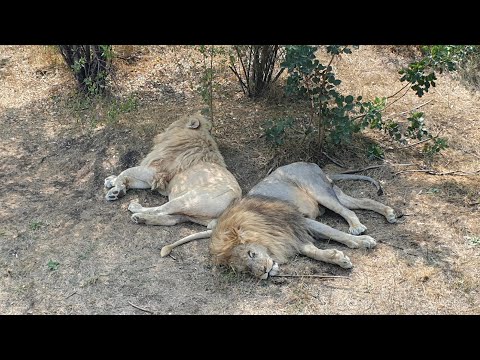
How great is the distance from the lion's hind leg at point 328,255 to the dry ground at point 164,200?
6cm

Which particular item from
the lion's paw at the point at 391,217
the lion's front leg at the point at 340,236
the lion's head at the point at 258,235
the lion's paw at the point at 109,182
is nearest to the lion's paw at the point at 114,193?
the lion's paw at the point at 109,182

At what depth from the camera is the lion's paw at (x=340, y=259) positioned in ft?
15.0

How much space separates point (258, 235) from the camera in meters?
4.75

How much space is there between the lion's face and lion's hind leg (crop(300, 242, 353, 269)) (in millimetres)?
336

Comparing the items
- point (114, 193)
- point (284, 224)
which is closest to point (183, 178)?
point (114, 193)

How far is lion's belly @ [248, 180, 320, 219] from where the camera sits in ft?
17.3

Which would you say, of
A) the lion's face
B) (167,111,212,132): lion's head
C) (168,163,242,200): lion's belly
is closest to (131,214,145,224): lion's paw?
(168,163,242,200): lion's belly

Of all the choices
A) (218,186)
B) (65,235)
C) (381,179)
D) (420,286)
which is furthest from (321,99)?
(65,235)

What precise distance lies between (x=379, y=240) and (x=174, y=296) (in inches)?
70.1

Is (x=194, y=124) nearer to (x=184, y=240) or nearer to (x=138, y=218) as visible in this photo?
(x=138, y=218)

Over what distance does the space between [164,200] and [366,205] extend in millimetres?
1930

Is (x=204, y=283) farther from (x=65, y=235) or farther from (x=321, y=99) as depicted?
(x=321, y=99)

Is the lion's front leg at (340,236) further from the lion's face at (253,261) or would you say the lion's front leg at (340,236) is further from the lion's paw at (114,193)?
the lion's paw at (114,193)

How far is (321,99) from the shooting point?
5957 millimetres
